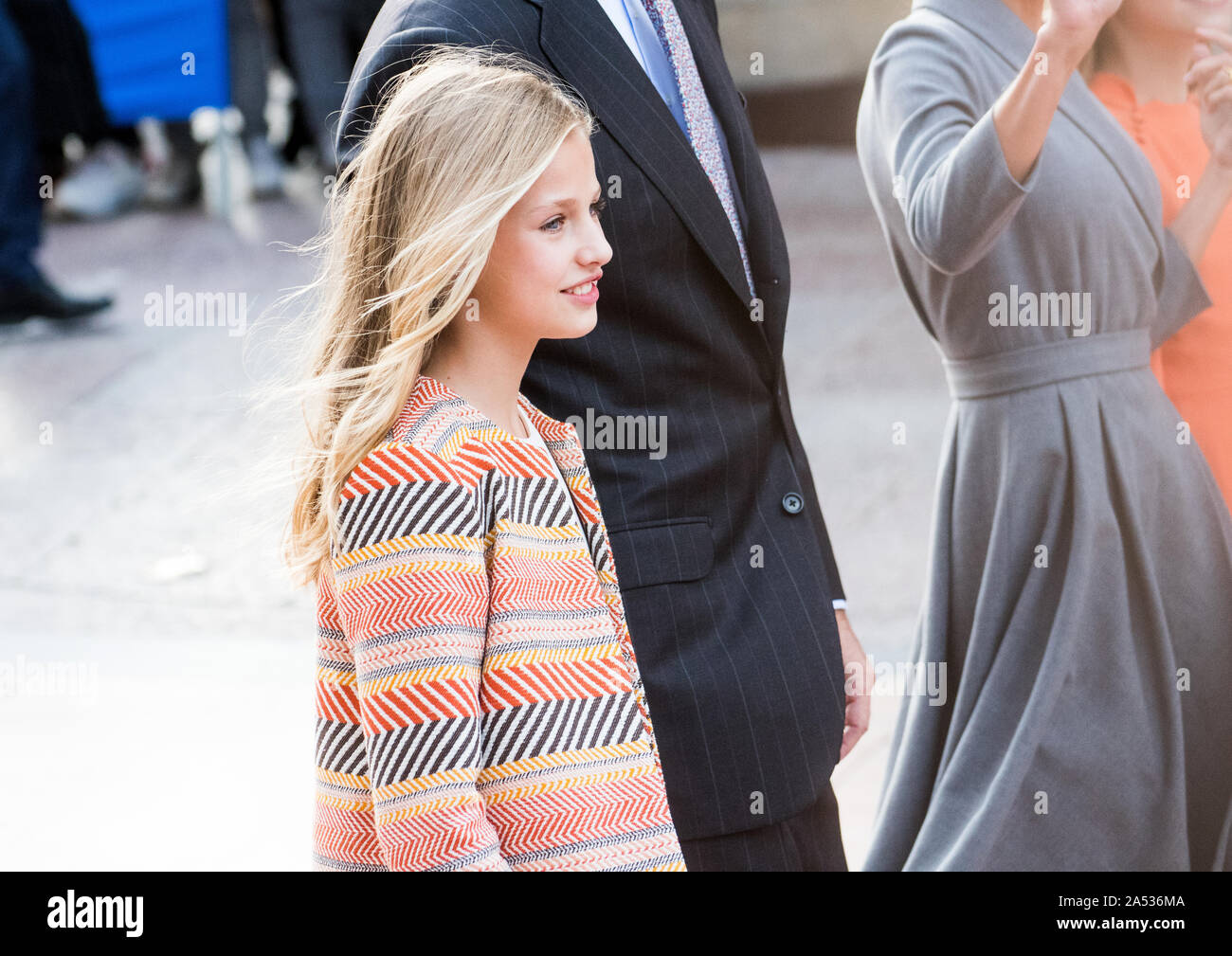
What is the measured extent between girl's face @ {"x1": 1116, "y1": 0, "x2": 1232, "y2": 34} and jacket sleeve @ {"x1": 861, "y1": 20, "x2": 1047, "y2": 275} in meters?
0.25

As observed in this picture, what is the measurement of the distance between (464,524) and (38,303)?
5312mm

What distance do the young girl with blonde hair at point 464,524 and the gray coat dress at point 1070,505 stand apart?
0.73m

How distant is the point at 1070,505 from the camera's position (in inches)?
88.2

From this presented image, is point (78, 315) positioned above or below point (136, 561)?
above

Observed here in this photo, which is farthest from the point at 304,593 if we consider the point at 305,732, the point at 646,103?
the point at 646,103

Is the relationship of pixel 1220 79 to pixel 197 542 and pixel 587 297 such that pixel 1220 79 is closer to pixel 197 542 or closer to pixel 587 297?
pixel 587 297

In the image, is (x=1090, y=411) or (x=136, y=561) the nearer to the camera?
(x=1090, y=411)

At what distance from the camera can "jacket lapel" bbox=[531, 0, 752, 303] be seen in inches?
73.3

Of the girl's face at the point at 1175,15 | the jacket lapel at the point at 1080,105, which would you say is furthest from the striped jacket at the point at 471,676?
the girl's face at the point at 1175,15

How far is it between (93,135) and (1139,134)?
5.78m

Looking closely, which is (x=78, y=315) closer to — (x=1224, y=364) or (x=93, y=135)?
(x=93, y=135)

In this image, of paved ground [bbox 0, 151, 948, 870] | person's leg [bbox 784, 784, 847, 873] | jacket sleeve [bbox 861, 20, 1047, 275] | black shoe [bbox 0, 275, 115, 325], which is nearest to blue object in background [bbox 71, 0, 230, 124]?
paved ground [bbox 0, 151, 948, 870]
